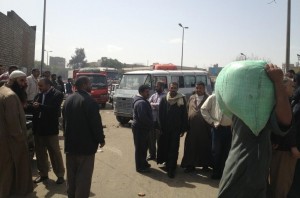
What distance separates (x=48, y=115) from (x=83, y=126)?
1509 mm

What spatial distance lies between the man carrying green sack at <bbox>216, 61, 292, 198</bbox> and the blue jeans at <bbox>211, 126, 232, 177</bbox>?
362 cm

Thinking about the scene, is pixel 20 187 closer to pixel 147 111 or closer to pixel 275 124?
pixel 147 111

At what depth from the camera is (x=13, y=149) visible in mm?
4914

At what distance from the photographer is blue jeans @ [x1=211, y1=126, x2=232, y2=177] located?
6207mm

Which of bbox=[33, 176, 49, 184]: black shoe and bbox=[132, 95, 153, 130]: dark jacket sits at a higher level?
bbox=[132, 95, 153, 130]: dark jacket

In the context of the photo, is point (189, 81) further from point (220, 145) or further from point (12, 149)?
point (12, 149)

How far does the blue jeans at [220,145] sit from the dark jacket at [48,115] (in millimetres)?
2825

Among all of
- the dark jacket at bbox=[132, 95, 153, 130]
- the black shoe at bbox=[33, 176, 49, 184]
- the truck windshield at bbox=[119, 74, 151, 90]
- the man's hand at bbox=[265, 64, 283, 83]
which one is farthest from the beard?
the truck windshield at bbox=[119, 74, 151, 90]

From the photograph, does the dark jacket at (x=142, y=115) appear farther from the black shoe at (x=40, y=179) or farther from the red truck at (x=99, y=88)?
the red truck at (x=99, y=88)

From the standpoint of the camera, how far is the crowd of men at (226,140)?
250 centimetres

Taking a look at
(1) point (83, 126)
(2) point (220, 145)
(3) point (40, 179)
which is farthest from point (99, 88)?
(1) point (83, 126)

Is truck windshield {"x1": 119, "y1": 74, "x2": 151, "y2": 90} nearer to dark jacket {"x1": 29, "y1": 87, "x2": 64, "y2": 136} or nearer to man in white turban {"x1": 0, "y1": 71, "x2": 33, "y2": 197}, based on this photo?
dark jacket {"x1": 29, "y1": 87, "x2": 64, "y2": 136}

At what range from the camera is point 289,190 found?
4.45 m

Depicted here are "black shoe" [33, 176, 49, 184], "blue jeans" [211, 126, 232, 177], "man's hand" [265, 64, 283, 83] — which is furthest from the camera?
"blue jeans" [211, 126, 232, 177]
